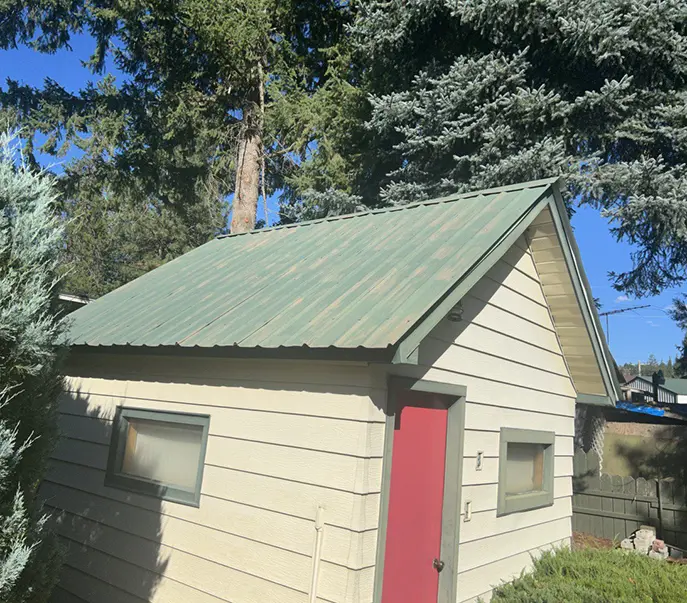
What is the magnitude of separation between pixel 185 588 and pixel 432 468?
88.3 inches

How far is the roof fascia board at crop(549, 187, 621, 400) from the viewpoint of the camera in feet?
19.4

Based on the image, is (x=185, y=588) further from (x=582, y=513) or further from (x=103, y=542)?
(x=582, y=513)

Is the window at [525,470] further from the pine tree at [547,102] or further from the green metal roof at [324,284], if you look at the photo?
the pine tree at [547,102]

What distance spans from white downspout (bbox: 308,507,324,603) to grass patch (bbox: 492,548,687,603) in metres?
2.21

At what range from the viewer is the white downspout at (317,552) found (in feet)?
12.7

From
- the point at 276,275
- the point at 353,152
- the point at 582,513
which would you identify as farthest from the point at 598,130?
the point at 276,275

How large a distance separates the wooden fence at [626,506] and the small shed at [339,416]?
294cm

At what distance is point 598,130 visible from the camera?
1184cm

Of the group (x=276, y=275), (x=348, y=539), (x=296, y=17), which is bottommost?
(x=348, y=539)

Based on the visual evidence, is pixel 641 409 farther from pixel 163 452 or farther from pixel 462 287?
pixel 163 452

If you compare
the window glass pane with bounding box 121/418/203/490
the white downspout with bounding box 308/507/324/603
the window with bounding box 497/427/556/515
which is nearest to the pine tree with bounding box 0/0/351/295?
the window glass pane with bounding box 121/418/203/490

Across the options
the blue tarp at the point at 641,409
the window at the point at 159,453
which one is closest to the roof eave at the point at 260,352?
the window at the point at 159,453

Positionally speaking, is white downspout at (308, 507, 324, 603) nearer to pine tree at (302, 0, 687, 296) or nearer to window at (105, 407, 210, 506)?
window at (105, 407, 210, 506)

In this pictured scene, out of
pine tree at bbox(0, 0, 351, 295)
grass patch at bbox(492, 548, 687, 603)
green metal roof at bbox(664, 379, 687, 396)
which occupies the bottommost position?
grass patch at bbox(492, 548, 687, 603)
